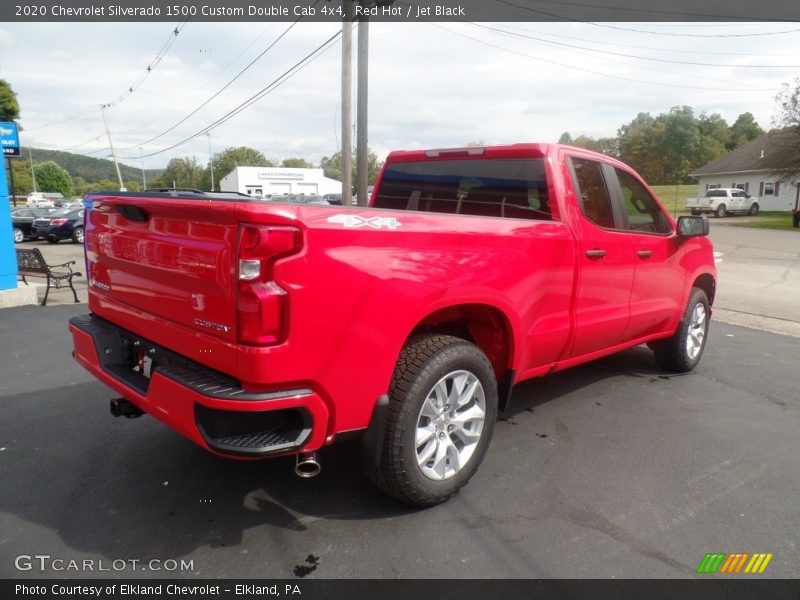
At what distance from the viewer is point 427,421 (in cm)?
287

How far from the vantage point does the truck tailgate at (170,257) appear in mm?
2273

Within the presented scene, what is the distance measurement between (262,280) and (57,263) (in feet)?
51.4

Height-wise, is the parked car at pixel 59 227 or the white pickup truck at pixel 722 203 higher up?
the white pickup truck at pixel 722 203

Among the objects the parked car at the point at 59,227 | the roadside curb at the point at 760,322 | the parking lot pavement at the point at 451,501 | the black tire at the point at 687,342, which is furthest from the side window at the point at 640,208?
the parked car at the point at 59,227

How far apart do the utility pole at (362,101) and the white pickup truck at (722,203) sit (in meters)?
34.1

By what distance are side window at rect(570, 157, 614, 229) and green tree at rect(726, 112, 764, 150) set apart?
85.0 m

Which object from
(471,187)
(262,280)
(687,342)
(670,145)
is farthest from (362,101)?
(670,145)

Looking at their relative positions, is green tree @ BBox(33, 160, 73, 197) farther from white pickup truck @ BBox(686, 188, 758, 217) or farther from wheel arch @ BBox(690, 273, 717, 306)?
wheel arch @ BBox(690, 273, 717, 306)

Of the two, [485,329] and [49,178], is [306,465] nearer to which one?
[485,329]

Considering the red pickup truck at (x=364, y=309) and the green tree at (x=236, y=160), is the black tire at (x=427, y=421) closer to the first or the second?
the red pickup truck at (x=364, y=309)

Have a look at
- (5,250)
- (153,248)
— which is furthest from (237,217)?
(5,250)

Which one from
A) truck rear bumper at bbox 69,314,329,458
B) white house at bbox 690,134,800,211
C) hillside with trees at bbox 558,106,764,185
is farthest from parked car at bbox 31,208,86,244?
hillside with trees at bbox 558,106,764,185

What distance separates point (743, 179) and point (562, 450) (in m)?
53.6

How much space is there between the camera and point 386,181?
4.80m
